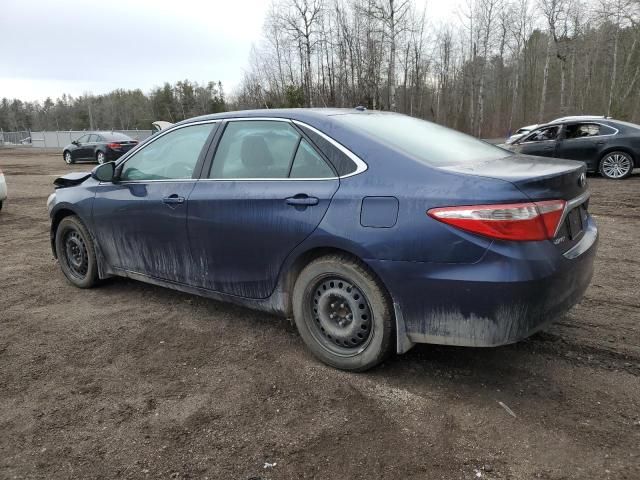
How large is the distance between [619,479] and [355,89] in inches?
1587

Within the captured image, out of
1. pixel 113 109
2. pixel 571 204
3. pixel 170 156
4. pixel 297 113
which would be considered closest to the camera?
pixel 571 204

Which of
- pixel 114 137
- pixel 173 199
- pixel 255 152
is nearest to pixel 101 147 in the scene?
pixel 114 137

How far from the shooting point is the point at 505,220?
252 cm

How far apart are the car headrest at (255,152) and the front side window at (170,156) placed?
0.40m

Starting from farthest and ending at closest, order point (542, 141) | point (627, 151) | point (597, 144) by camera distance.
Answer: point (542, 141), point (597, 144), point (627, 151)

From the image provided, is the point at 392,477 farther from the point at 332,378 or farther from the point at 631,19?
the point at 631,19

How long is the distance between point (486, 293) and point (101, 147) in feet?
73.9

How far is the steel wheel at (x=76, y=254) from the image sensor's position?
4.88m

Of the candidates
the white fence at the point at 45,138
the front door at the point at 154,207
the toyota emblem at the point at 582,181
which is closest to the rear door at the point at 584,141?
the toyota emblem at the point at 582,181

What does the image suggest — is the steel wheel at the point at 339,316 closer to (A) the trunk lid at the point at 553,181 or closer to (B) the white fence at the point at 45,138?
(A) the trunk lid at the point at 553,181

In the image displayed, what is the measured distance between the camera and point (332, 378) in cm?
314

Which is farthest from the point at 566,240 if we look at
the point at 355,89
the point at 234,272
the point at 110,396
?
the point at 355,89

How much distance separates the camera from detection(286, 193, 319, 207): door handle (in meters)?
3.09

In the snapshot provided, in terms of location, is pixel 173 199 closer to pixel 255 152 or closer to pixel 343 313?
pixel 255 152
